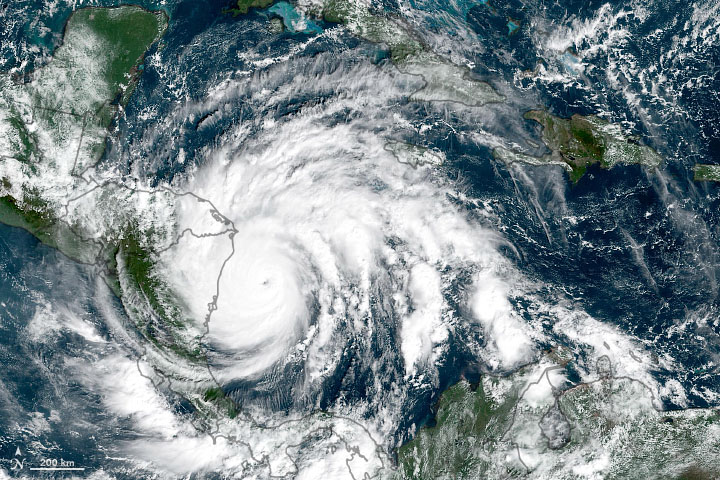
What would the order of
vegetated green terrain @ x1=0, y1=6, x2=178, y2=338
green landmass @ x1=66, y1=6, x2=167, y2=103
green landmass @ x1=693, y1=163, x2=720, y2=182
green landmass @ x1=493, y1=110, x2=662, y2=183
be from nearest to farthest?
1. green landmass @ x1=693, y1=163, x2=720, y2=182
2. green landmass @ x1=493, y1=110, x2=662, y2=183
3. vegetated green terrain @ x1=0, y1=6, x2=178, y2=338
4. green landmass @ x1=66, y1=6, x2=167, y2=103

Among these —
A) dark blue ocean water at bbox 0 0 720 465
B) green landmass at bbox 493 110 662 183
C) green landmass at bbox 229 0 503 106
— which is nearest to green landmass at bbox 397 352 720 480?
dark blue ocean water at bbox 0 0 720 465

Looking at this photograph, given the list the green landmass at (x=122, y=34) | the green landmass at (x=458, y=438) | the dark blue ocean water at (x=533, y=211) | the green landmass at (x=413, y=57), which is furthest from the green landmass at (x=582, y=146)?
the green landmass at (x=122, y=34)

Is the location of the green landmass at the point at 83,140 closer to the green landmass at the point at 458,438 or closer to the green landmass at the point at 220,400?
the green landmass at the point at 220,400

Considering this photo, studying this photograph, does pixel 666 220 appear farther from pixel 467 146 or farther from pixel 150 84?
pixel 150 84

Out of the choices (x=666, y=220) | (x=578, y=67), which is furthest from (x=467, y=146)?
(x=666, y=220)

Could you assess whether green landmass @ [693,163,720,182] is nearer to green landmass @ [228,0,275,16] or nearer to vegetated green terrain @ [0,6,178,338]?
green landmass @ [228,0,275,16]
